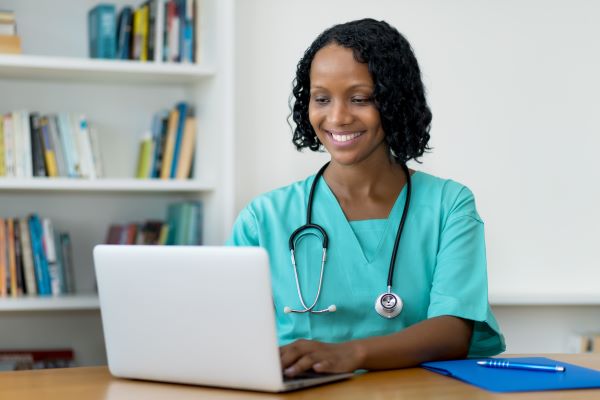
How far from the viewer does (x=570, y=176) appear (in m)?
3.07

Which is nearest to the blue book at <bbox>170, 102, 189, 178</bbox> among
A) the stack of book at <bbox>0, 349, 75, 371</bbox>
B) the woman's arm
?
the stack of book at <bbox>0, 349, 75, 371</bbox>

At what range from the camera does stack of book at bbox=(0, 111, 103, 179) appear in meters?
2.82

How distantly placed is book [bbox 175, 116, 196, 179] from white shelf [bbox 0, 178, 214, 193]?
0.23ft

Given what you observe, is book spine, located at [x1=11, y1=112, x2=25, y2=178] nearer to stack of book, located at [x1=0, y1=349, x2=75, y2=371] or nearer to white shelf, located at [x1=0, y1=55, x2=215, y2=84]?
white shelf, located at [x1=0, y1=55, x2=215, y2=84]

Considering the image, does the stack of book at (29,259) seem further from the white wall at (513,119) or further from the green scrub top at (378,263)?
the green scrub top at (378,263)

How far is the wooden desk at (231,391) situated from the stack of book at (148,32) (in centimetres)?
164

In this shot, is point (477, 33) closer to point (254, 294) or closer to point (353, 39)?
point (353, 39)

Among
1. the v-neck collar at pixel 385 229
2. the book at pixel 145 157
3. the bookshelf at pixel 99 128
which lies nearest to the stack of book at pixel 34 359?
the bookshelf at pixel 99 128

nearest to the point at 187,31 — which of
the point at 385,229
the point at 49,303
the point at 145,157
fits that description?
the point at 145,157

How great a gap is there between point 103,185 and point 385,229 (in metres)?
1.25

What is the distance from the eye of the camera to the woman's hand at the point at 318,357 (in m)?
1.34

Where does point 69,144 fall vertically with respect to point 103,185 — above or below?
above

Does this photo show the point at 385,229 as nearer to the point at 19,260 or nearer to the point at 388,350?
the point at 388,350

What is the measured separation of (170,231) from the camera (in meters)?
3.02
